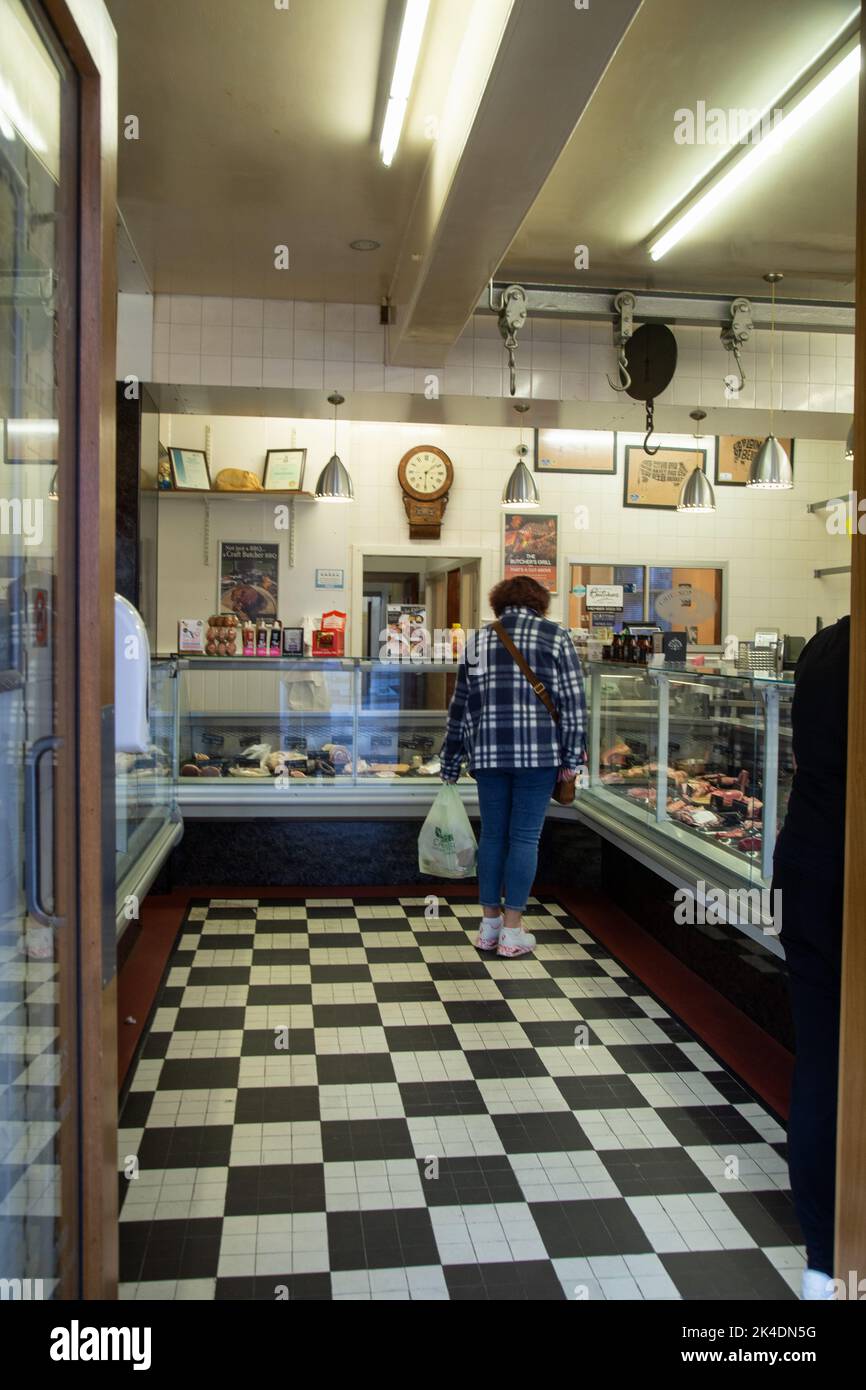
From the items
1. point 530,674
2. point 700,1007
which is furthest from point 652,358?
point 700,1007

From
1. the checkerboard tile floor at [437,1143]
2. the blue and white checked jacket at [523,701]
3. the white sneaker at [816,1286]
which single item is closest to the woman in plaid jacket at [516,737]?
the blue and white checked jacket at [523,701]

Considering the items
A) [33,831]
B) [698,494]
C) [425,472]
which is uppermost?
[425,472]

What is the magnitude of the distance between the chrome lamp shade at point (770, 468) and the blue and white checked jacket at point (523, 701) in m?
1.97

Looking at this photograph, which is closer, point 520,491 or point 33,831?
point 33,831

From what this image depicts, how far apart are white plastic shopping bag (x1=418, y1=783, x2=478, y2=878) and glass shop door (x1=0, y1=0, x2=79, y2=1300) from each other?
3493 millimetres

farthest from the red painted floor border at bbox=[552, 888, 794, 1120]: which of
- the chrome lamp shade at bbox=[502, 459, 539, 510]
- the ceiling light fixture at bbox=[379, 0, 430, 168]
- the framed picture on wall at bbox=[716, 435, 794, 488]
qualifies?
the framed picture on wall at bbox=[716, 435, 794, 488]

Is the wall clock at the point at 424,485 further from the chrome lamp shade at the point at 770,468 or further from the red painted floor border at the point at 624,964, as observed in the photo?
the red painted floor border at the point at 624,964

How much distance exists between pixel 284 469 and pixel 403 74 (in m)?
4.90

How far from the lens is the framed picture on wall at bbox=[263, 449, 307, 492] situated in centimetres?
839

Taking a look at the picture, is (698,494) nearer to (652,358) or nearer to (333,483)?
(652,358)

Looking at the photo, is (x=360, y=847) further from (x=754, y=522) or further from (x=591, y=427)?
(x=754, y=522)

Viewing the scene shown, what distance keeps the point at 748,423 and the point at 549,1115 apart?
4.99 meters

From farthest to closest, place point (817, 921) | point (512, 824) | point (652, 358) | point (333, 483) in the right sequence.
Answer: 1. point (333, 483)
2. point (652, 358)
3. point (512, 824)
4. point (817, 921)

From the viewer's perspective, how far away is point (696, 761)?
407cm
